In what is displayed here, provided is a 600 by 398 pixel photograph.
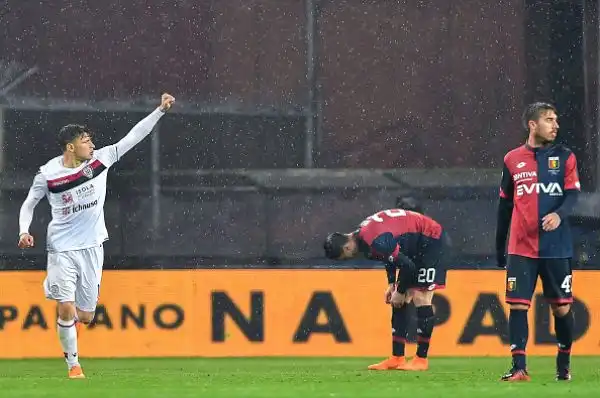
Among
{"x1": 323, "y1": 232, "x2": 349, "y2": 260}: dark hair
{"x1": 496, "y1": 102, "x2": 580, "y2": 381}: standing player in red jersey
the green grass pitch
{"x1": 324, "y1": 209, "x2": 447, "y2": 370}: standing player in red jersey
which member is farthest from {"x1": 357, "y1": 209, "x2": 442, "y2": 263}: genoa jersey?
{"x1": 496, "y1": 102, "x2": 580, "y2": 381}: standing player in red jersey

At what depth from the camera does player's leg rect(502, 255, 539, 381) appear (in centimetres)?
959

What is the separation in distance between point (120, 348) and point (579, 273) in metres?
4.26

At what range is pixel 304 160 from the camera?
47.6ft

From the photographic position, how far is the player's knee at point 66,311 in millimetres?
11242

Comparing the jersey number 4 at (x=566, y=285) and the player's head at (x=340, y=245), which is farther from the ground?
the player's head at (x=340, y=245)

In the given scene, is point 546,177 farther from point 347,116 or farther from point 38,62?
point 38,62

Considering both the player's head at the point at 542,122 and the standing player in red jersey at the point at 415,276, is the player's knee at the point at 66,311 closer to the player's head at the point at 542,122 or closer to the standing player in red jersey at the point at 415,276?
the standing player in red jersey at the point at 415,276

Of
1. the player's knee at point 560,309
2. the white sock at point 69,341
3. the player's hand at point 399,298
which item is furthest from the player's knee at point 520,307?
the white sock at point 69,341

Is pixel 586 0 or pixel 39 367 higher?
pixel 586 0

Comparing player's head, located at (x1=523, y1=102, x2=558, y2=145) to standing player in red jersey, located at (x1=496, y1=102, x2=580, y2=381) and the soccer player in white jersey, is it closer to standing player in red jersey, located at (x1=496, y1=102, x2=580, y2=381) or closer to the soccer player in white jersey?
standing player in red jersey, located at (x1=496, y1=102, x2=580, y2=381)

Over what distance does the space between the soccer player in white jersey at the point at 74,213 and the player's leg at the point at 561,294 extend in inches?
129

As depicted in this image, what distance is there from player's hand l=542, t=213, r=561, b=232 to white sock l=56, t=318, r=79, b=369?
364cm

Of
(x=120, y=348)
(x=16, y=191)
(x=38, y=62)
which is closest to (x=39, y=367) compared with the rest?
(x=120, y=348)

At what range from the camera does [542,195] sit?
31.6 ft
